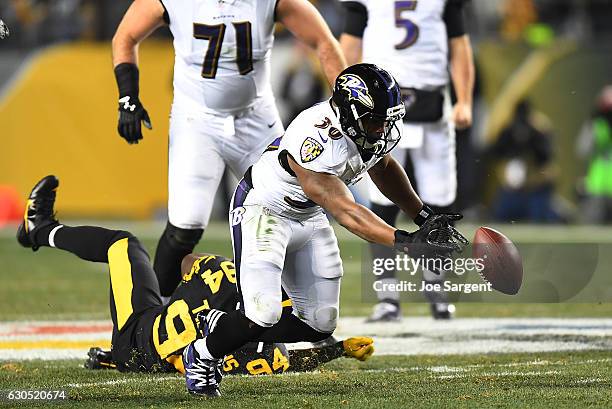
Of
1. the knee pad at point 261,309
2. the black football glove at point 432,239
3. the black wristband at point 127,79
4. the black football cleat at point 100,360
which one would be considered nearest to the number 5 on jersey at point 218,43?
the black wristband at point 127,79

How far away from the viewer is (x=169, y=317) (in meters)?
5.21

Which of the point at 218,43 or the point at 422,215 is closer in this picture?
the point at 422,215

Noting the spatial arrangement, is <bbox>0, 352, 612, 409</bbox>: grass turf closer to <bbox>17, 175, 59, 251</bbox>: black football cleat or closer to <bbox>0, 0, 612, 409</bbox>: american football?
<bbox>0, 0, 612, 409</bbox>: american football

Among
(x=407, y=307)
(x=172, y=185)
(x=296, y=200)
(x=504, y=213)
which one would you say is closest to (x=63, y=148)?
(x=504, y=213)

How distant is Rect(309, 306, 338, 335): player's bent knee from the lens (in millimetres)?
4984

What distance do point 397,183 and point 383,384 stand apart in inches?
30.7

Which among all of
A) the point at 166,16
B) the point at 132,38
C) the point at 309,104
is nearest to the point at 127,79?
the point at 132,38

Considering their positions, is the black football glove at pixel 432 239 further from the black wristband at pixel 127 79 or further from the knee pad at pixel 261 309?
the black wristband at pixel 127 79

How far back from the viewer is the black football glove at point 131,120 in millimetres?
5824

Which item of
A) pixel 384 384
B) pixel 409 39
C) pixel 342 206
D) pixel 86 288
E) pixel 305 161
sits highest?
pixel 409 39

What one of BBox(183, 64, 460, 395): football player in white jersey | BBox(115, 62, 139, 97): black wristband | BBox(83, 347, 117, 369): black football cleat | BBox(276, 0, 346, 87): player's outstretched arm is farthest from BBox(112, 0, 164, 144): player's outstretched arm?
BBox(183, 64, 460, 395): football player in white jersey

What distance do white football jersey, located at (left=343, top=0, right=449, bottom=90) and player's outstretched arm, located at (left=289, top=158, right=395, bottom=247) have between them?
2735 millimetres

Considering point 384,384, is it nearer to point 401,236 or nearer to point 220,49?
point 401,236

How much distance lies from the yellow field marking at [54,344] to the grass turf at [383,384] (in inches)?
21.3
